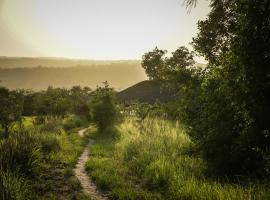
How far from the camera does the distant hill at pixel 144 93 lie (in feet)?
244

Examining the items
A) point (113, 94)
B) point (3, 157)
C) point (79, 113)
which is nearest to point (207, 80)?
point (3, 157)

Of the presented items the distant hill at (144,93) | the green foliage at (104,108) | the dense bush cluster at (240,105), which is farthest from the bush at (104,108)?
the distant hill at (144,93)

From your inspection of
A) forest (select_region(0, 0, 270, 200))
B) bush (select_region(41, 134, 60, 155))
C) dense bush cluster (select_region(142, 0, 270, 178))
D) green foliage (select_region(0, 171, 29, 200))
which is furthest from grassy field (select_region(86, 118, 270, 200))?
green foliage (select_region(0, 171, 29, 200))

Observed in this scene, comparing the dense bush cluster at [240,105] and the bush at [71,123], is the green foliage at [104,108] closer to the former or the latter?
the bush at [71,123]

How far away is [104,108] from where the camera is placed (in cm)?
2903

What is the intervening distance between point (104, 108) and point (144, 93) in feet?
164

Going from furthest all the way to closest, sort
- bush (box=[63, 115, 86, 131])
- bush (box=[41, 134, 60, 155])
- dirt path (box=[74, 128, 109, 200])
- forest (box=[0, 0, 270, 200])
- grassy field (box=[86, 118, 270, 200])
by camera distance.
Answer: bush (box=[63, 115, 86, 131]), bush (box=[41, 134, 60, 155]), dirt path (box=[74, 128, 109, 200]), forest (box=[0, 0, 270, 200]), grassy field (box=[86, 118, 270, 200])

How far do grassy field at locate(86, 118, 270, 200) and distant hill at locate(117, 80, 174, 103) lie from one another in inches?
2257

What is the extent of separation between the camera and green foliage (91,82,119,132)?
92.3 ft

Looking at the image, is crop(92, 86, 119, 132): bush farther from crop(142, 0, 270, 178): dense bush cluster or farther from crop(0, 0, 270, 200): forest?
crop(142, 0, 270, 178): dense bush cluster

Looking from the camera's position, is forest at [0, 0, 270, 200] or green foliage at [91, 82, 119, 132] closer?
forest at [0, 0, 270, 200]

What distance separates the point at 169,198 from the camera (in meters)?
8.70

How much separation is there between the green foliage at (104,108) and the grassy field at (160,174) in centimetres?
1102

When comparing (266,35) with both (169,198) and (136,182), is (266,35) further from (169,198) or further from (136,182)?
(136,182)
